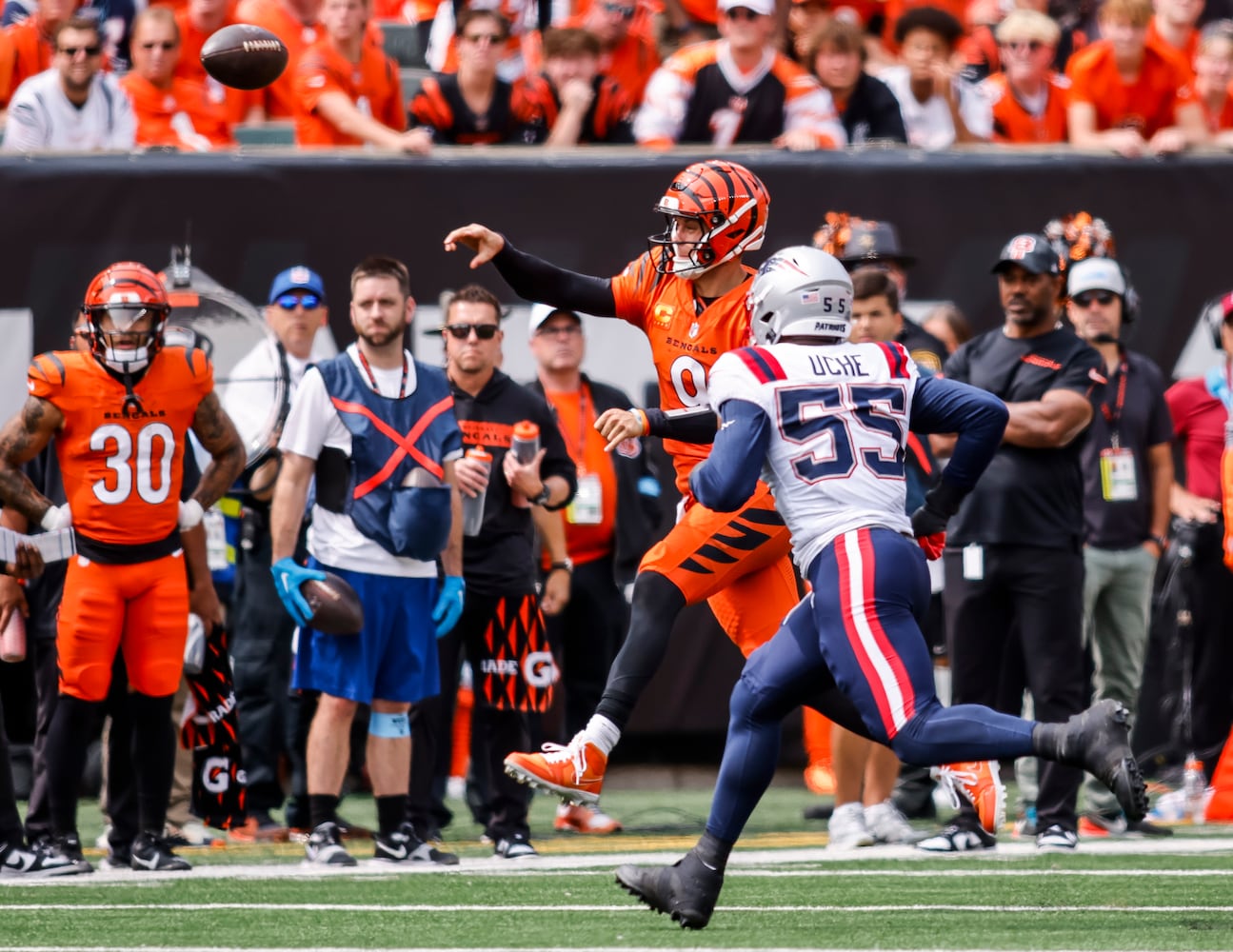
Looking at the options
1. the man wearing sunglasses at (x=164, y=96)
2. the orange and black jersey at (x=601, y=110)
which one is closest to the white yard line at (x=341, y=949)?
the man wearing sunglasses at (x=164, y=96)

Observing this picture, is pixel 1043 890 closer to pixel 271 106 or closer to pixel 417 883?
pixel 417 883

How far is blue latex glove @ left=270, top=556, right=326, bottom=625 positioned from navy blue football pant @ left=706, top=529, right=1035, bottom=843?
7.25 ft

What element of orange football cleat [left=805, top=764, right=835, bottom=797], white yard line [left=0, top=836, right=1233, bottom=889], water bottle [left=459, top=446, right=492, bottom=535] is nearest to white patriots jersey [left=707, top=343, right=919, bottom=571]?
white yard line [left=0, top=836, right=1233, bottom=889]

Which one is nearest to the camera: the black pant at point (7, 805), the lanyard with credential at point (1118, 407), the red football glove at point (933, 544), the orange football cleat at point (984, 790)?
the orange football cleat at point (984, 790)

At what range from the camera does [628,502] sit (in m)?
8.62

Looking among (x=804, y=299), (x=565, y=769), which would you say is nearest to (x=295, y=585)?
(x=565, y=769)

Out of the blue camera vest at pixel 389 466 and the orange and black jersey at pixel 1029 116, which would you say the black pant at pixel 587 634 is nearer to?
the blue camera vest at pixel 389 466

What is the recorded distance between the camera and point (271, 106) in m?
10.8

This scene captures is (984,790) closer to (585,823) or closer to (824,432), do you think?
(824,432)

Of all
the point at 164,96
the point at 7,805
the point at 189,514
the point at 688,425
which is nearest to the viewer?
the point at 688,425

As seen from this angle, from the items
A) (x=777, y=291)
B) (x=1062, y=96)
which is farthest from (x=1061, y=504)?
(x=1062, y=96)

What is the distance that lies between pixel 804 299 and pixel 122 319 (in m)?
2.71

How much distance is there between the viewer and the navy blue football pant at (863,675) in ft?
16.2

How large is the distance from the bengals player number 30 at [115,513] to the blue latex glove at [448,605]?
0.93 meters
